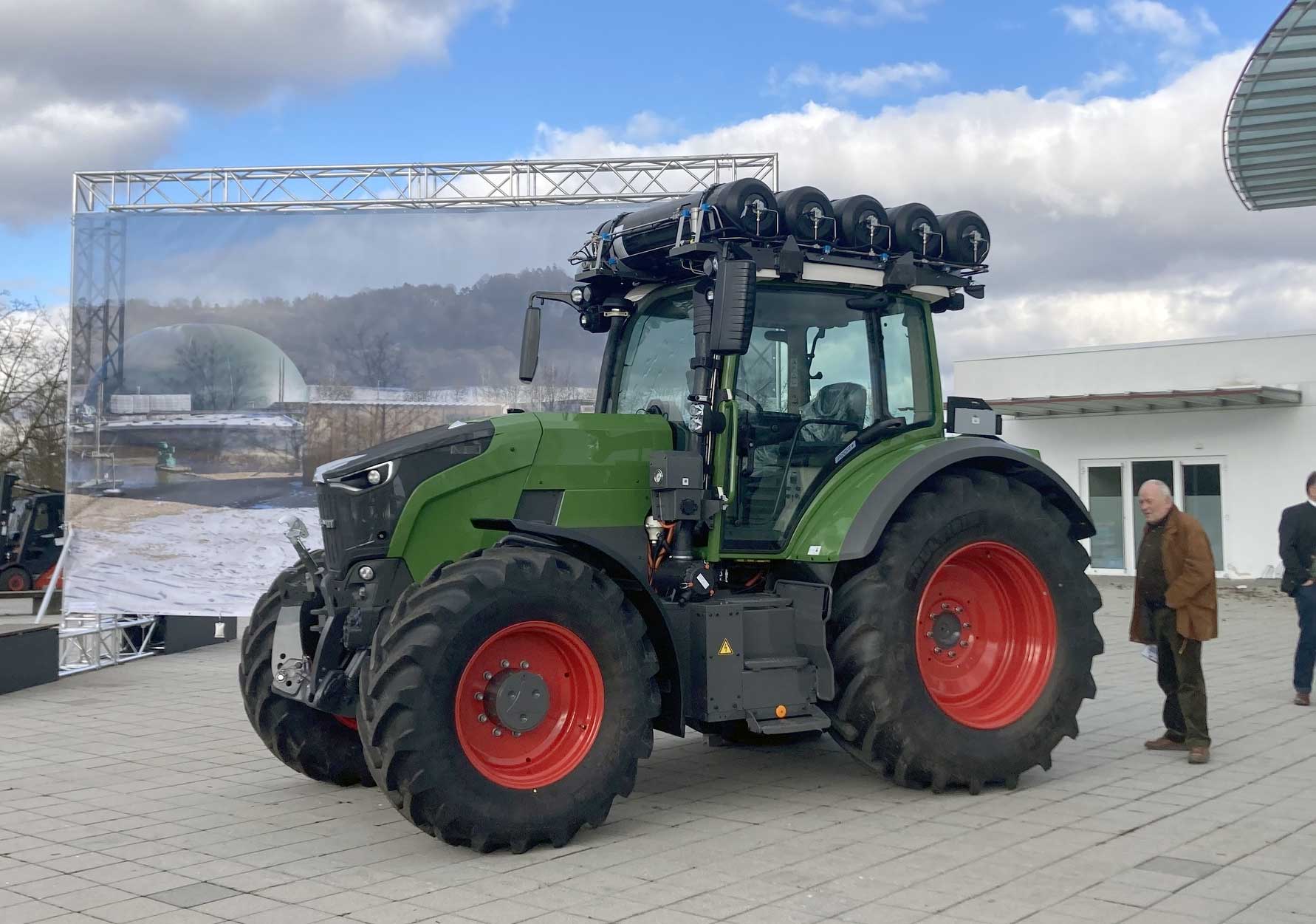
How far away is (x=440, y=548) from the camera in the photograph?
19.6 feet

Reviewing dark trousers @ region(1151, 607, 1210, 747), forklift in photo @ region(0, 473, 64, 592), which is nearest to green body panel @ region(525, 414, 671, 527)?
dark trousers @ region(1151, 607, 1210, 747)

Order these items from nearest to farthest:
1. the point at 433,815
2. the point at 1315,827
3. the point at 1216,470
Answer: the point at 433,815 < the point at 1315,827 < the point at 1216,470

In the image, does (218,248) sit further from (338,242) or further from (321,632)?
(321,632)

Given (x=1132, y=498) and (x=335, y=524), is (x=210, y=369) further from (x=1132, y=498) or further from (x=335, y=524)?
(x=1132, y=498)

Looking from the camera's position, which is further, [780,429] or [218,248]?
[218,248]

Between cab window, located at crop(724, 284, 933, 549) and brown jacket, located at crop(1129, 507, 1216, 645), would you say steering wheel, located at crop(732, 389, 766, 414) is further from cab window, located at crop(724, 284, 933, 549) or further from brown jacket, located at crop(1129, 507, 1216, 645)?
brown jacket, located at crop(1129, 507, 1216, 645)

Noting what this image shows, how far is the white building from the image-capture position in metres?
21.2

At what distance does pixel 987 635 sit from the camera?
280 inches

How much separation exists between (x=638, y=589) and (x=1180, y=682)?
3.53m

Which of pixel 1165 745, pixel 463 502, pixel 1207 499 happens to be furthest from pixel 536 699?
pixel 1207 499

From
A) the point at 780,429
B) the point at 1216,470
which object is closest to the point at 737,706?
the point at 780,429

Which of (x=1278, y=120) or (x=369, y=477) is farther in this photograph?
(x=1278, y=120)

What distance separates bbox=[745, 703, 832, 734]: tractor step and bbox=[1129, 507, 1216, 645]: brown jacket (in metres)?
2.46

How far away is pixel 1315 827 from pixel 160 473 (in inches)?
463
